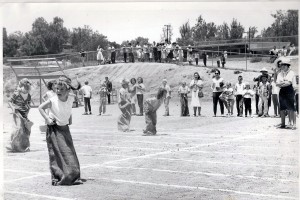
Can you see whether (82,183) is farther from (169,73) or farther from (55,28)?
(169,73)

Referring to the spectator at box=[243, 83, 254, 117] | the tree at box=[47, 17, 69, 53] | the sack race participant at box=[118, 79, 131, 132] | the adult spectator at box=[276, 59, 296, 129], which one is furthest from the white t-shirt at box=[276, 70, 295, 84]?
the spectator at box=[243, 83, 254, 117]

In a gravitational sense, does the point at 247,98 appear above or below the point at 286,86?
below

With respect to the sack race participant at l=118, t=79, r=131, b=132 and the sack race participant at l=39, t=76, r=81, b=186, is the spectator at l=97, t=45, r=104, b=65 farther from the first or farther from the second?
the sack race participant at l=39, t=76, r=81, b=186

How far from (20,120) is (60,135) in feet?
12.6

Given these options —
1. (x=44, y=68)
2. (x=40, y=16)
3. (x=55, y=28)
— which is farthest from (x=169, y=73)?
(x=40, y=16)

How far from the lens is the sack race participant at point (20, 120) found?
1373 centimetres

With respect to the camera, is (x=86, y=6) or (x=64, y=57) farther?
(x=64, y=57)

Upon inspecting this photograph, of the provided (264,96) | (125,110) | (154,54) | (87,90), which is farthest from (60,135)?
(154,54)

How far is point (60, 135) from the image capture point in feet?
33.7

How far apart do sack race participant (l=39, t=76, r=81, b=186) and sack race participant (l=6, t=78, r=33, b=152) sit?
358 cm

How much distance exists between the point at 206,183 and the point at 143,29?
3427mm

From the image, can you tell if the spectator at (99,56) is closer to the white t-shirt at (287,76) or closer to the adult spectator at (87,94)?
the adult spectator at (87,94)

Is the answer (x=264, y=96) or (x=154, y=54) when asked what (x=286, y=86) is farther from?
(x=154, y=54)

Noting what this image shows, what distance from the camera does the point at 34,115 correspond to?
2522cm
